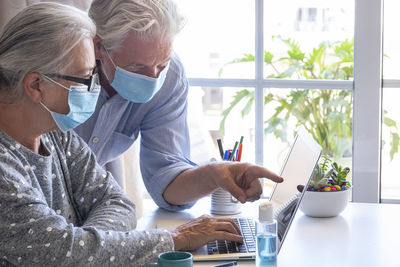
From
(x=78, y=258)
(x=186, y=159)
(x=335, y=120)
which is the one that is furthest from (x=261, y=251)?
(x=335, y=120)

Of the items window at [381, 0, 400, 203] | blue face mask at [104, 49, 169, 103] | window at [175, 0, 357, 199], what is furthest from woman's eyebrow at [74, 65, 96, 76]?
window at [381, 0, 400, 203]

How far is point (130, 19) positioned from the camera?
172 cm

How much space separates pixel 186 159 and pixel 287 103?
0.85 meters

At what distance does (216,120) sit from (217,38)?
344 mm

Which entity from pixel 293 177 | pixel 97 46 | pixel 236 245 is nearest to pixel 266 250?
pixel 236 245

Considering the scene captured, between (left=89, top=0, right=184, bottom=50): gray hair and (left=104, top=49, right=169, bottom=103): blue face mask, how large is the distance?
68 millimetres

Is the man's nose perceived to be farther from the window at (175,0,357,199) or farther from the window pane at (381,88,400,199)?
the window pane at (381,88,400,199)

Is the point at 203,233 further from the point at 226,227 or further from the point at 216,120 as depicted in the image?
the point at 216,120

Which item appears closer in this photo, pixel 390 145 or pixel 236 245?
pixel 236 245

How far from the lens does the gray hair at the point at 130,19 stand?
172 cm

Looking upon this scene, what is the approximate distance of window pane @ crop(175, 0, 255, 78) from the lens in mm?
2709

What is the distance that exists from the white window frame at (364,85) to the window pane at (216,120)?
0.51ft

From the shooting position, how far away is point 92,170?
1634 mm

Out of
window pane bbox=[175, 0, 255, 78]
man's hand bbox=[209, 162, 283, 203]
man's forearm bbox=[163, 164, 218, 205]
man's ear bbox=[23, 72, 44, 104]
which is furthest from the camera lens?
window pane bbox=[175, 0, 255, 78]
